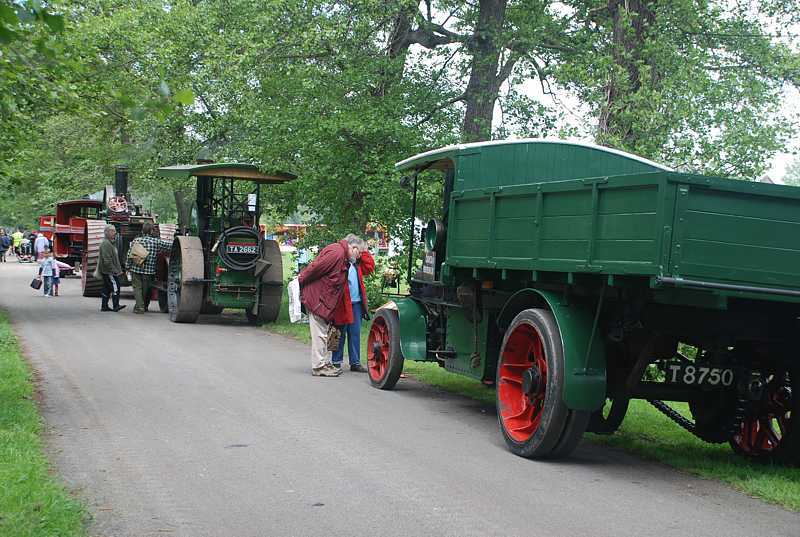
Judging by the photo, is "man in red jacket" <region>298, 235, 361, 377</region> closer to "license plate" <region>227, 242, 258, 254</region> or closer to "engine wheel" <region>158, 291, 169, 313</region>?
"license plate" <region>227, 242, 258, 254</region>

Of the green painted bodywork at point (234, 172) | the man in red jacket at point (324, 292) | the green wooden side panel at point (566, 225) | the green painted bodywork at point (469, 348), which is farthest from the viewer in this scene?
the green painted bodywork at point (234, 172)

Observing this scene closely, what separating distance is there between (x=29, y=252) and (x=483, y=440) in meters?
51.7

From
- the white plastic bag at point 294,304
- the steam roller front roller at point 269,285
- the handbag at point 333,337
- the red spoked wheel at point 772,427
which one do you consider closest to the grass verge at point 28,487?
the handbag at point 333,337

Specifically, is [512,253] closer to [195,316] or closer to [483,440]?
[483,440]

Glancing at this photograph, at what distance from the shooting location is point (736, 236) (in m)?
6.43

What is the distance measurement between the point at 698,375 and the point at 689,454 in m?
1.16

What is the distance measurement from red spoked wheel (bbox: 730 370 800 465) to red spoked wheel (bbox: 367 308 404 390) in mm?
3841

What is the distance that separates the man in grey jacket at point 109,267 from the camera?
65.9 ft

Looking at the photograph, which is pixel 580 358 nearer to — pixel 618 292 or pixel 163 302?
pixel 618 292

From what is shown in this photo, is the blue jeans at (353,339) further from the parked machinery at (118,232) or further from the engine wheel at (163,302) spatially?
the parked machinery at (118,232)

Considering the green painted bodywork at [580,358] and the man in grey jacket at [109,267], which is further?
the man in grey jacket at [109,267]

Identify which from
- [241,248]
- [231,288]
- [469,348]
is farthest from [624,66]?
[231,288]

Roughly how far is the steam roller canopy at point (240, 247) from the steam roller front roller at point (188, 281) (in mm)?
531

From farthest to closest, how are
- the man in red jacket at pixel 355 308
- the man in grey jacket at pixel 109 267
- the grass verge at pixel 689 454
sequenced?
the man in grey jacket at pixel 109 267 → the man in red jacket at pixel 355 308 → the grass verge at pixel 689 454
